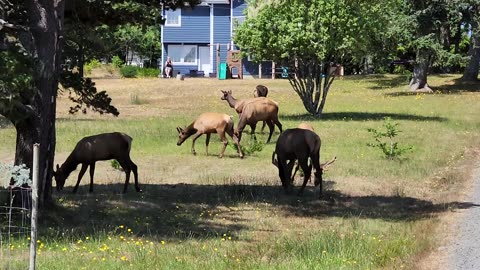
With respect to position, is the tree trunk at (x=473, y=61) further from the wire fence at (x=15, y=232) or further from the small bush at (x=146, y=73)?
the wire fence at (x=15, y=232)

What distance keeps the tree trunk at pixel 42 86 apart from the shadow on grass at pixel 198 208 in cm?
85

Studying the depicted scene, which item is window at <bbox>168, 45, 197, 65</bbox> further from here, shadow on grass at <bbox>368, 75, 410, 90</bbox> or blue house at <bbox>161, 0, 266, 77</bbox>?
shadow on grass at <bbox>368, 75, 410, 90</bbox>

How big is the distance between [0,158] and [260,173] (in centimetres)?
674

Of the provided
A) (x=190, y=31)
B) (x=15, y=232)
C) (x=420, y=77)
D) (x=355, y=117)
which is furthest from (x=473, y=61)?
(x=15, y=232)

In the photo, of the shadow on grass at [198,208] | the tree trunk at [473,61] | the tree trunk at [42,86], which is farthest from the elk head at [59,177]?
the tree trunk at [473,61]

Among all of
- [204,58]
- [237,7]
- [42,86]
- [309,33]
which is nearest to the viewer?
[42,86]

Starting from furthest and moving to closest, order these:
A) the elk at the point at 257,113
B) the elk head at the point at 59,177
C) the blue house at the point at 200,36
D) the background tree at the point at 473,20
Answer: the blue house at the point at 200,36, the background tree at the point at 473,20, the elk at the point at 257,113, the elk head at the point at 59,177

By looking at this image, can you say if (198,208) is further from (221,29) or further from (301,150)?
(221,29)

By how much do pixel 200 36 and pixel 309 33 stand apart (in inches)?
1410

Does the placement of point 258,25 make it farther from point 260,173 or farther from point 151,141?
point 260,173

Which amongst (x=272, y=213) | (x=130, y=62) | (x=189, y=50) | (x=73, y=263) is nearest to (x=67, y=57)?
(x=272, y=213)

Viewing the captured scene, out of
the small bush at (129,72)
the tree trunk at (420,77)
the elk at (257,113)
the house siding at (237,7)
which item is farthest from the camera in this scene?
the house siding at (237,7)

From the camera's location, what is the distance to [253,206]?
45.8 feet

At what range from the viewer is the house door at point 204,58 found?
218ft
